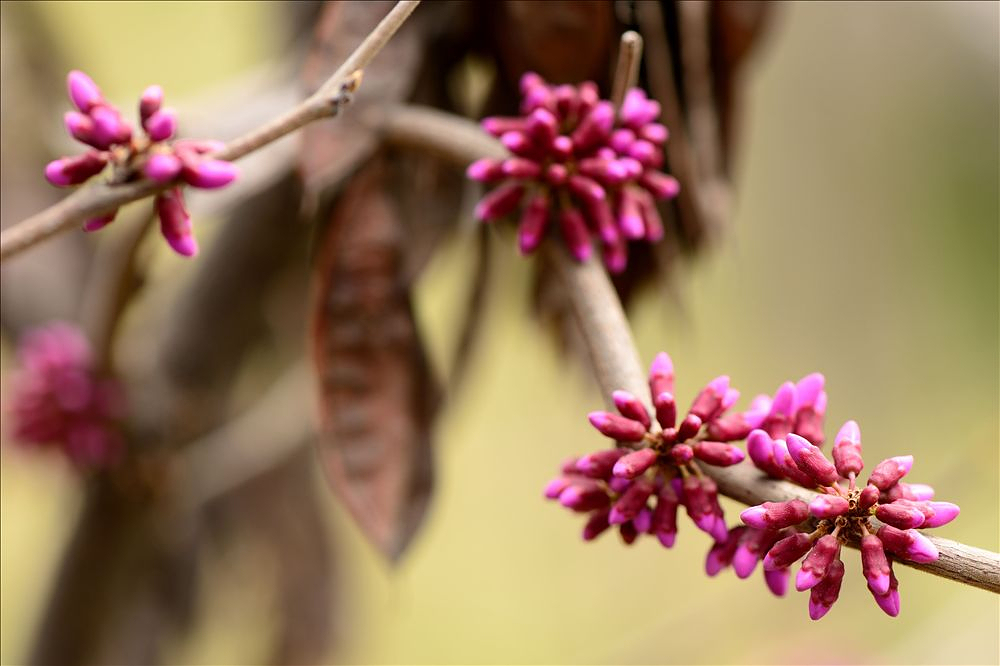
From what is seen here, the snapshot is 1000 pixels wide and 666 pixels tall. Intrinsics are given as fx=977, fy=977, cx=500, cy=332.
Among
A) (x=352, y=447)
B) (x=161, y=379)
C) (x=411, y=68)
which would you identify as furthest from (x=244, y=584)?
(x=411, y=68)

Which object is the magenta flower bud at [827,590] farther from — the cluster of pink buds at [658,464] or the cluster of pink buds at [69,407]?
the cluster of pink buds at [69,407]

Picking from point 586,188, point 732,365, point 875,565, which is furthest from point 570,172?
point 732,365

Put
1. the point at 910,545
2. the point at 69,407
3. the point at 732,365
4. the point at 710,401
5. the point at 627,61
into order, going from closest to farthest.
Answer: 1. the point at 910,545
2. the point at 710,401
3. the point at 627,61
4. the point at 69,407
5. the point at 732,365

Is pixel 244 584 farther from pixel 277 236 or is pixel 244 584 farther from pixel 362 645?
pixel 277 236

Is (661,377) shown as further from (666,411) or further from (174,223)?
(174,223)

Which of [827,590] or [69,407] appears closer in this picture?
[827,590]

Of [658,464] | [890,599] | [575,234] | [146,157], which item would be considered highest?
[146,157]
